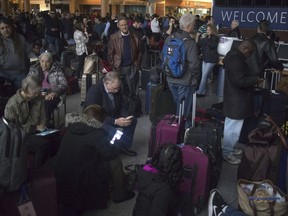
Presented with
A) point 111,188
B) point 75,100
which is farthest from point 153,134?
point 75,100

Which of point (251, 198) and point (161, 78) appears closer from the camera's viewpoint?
point (251, 198)

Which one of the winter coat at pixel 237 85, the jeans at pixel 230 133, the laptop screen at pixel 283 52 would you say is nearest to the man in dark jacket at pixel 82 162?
the winter coat at pixel 237 85

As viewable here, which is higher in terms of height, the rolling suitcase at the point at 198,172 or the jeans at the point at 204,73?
the jeans at the point at 204,73

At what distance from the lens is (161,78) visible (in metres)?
5.66

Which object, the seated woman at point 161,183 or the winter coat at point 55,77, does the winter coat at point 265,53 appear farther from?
the seated woman at point 161,183

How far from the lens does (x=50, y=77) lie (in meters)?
4.71

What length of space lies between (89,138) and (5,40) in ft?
8.25

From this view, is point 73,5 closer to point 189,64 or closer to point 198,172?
point 189,64

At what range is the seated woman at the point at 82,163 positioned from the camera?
283 centimetres

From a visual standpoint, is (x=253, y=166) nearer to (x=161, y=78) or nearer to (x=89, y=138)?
(x=89, y=138)

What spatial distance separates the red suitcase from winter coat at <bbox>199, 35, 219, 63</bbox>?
469 cm

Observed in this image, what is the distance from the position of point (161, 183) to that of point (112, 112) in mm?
1853

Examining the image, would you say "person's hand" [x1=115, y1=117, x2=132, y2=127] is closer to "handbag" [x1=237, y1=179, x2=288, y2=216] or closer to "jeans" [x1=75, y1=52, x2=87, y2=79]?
"handbag" [x1=237, y1=179, x2=288, y2=216]

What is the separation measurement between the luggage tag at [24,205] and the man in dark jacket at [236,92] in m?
2.33
